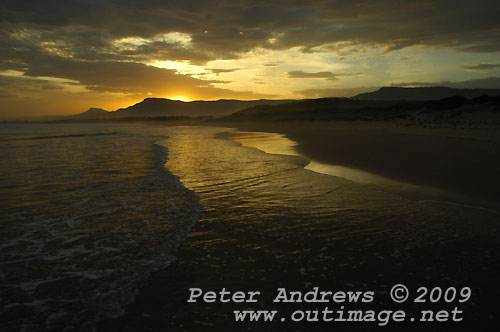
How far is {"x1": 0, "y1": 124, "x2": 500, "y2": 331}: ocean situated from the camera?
4110 millimetres

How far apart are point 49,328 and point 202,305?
178 cm

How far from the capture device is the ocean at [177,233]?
4110mm

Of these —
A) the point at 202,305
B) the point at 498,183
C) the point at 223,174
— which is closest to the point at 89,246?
the point at 202,305

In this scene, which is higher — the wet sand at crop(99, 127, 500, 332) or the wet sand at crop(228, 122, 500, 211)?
the wet sand at crop(228, 122, 500, 211)

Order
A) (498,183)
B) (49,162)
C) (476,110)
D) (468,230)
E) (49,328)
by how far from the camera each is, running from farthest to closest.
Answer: (476,110), (49,162), (498,183), (468,230), (49,328)

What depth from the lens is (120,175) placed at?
12.1 meters

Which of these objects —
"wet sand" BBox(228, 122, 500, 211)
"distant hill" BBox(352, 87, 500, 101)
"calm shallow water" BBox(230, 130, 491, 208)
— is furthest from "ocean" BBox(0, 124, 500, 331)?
"distant hill" BBox(352, 87, 500, 101)

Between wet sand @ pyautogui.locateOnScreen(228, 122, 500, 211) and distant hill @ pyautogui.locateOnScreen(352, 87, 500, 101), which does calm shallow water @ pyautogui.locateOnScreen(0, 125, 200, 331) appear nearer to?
wet sand @ pyautogui.locateOnScreen(228, 122, 500, 211)

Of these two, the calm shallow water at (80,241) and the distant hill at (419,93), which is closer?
the calm shallow water at (80,241)

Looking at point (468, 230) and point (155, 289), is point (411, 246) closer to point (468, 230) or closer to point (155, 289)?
point (468, 230)

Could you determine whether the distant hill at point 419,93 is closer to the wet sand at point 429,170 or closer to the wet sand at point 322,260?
the wet sand at point 429,170

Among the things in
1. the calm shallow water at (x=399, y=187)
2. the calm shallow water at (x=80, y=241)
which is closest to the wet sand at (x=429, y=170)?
the calm shallow water at (x=399, y=187)

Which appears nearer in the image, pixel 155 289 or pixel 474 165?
pixel 155 289

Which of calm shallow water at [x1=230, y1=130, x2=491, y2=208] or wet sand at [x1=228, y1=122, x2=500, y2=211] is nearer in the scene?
calm shallow water at [x1=230, y1=130, x2=491, y2=208]
